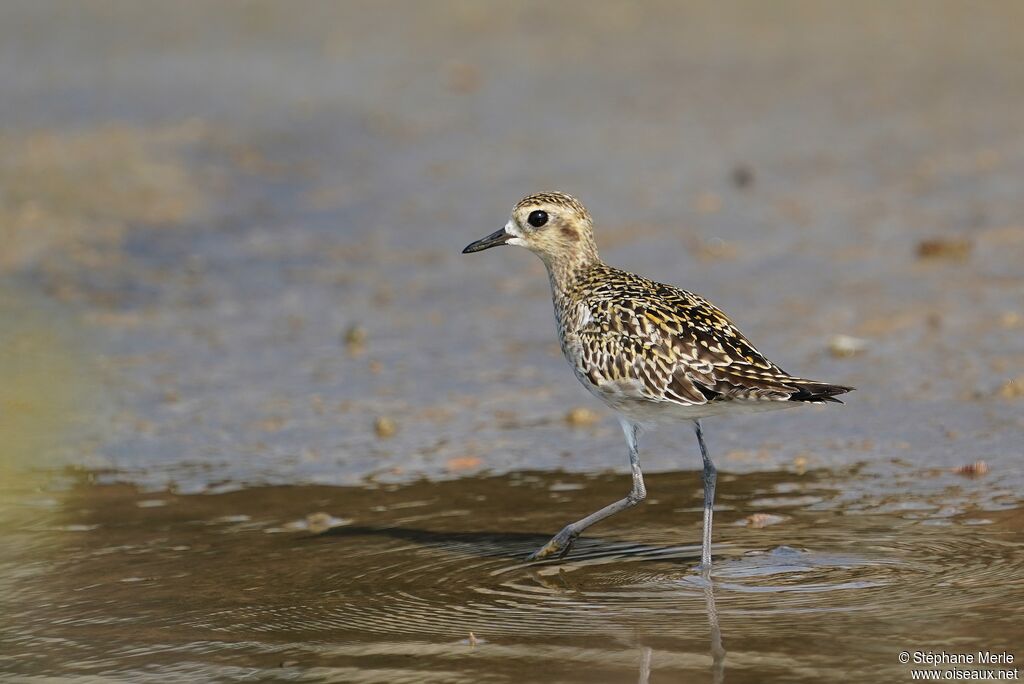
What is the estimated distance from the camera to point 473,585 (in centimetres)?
743

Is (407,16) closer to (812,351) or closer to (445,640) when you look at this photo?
(812,351)

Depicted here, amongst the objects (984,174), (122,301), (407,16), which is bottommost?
(122,301)

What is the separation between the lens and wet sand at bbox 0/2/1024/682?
691 centimetres

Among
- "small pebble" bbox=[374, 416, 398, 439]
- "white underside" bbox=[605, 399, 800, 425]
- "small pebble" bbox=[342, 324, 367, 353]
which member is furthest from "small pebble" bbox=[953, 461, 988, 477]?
"small pebble" bbox=[342, 324, 367, 353]

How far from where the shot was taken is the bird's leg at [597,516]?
7816mm

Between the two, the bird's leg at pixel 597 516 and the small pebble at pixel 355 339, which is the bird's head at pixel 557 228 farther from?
the small pebble at pixel 355 339

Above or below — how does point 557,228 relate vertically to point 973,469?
above

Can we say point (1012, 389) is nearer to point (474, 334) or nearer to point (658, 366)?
point (658, 366)

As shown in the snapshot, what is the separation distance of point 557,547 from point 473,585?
1.84 feet

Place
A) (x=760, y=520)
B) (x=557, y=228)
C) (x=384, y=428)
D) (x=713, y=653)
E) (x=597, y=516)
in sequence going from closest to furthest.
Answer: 1. (x=713, y=653)
2. (x=597, y=516)
3. (x=760, y=520)
4. (x=557, y=228)
5. (x=384, y=428)

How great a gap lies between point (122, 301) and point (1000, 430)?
681 cm

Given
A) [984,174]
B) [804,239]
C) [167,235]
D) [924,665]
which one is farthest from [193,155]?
[924,665]

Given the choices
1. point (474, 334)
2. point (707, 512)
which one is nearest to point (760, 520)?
point (707, 512)

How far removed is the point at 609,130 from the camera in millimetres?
16625
